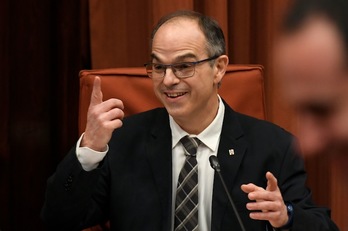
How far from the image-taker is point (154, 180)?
1.77 metres

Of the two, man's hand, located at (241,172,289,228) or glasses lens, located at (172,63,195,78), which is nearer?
man's hand, located at (241,172,289,228)

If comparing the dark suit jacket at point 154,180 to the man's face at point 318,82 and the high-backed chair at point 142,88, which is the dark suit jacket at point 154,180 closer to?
the high-backed chair at point 142,88

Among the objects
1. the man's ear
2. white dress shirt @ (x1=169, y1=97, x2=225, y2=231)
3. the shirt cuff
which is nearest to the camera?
the shirt cuff

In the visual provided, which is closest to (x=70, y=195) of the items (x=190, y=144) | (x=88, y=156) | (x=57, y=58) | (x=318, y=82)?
(x=88, y=156)

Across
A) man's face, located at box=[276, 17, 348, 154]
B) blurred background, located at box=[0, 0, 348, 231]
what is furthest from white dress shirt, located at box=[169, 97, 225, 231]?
man's face, located at box=[276, 17, 348, 154]

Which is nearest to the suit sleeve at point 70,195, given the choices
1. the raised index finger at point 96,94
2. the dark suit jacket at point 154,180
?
the dark suit jacket at point 154,180

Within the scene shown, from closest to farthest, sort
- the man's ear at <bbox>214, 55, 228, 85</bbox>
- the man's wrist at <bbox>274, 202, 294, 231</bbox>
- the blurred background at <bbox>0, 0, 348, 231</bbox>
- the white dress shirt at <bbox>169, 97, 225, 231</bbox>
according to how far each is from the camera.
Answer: the man's wrist at <bbox>274, 202, 294, 231</bbox> → the white dress shirt at <bbox>169, 97, 225, 231</bbox> → the man's ear at <bbox>214, 55, 228, 85</bbox> → the blurred background at <bbox>0, 0, 348, 231</bbox>

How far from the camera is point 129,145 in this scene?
6.06ft

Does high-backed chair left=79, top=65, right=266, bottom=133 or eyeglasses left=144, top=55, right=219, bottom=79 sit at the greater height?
eyeglasses left=144, top=55, right=219, bottom=79

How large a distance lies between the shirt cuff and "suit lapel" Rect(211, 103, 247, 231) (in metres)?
0.36

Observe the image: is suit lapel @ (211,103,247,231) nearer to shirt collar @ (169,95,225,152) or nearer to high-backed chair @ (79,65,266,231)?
shirt collar @ (169,95,225,152)

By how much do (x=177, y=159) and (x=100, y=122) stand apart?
0.33 meters

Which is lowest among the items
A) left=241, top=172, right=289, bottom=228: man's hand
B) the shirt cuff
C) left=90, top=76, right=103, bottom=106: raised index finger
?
left=241, top=172, right=289, bottom=228: man's hand

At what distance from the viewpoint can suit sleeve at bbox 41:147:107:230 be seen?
1635mm
